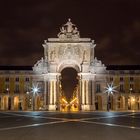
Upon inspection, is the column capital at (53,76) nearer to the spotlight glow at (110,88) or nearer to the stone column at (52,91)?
the stone column at (52,91)

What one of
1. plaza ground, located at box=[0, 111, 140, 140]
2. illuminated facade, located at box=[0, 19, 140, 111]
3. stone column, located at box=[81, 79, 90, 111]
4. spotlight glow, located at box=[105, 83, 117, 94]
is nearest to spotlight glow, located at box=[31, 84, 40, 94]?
illuminated facade, located at box=[0, 19, 140, 111]

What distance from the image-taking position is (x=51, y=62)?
112 metres

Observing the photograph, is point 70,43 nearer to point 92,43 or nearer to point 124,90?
point 92,43

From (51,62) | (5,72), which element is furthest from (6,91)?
(51,62)

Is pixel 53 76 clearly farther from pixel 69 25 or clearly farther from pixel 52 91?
pixel 69 25

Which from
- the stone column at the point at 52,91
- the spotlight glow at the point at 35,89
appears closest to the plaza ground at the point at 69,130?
the stone column at the point at 52,91

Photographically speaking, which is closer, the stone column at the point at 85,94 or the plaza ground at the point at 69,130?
the plaza ground at the point at 69,130

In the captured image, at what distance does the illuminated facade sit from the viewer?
364 ft

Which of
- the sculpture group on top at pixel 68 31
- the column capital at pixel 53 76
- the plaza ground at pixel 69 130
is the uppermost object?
the sculpture group on top at pixel 68 31

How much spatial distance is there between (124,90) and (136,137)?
96326mm

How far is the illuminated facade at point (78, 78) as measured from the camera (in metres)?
111

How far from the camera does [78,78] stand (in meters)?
117

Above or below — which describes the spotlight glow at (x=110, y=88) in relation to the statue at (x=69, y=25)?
below

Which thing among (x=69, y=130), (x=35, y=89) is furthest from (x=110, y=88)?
(x=69, y=130)
